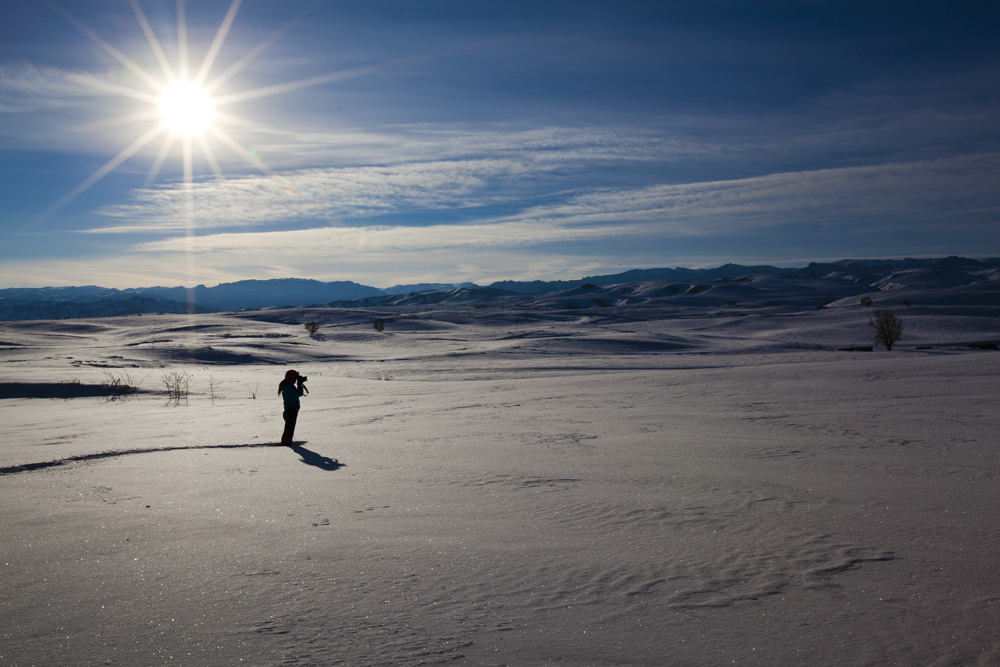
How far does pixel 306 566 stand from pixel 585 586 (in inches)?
58.3

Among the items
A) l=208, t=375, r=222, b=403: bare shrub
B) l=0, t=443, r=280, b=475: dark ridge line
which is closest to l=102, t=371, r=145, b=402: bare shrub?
l=208, t=375, r=222, b=403: bare shrub

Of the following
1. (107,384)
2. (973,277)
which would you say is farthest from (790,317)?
(973,277)

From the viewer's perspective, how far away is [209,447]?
6672 millimetres

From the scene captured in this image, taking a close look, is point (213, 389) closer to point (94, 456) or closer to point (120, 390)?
point (120, 390)

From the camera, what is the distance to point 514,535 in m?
3.79

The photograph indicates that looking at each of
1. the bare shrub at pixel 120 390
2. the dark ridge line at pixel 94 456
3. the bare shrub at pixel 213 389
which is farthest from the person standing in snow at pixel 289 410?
the bare shrub at pixel 120 390

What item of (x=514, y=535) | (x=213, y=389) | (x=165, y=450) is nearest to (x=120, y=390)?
(x=213, y=389)

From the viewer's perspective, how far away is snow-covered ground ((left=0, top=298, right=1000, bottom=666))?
8.45 ft

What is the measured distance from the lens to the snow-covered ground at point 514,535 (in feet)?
8.45

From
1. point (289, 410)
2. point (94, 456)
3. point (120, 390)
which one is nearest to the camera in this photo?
point (94, 456)

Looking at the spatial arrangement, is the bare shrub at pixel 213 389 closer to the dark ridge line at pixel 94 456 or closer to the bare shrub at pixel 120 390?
the bare shrub at pixel 120 390

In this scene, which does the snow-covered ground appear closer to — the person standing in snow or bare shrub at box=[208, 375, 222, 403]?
the person standing in snow

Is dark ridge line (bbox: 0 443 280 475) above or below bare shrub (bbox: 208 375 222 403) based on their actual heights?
above

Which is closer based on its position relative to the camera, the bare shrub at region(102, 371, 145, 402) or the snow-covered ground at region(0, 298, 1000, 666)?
the snow-covered ground at region(0, 298, 1000, 666)
